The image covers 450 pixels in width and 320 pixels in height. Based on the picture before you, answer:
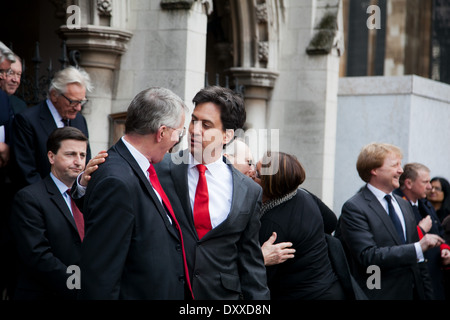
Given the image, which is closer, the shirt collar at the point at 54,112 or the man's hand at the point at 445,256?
the shirt collar at the point at 54,112

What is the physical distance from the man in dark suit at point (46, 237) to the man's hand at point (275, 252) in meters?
1.10

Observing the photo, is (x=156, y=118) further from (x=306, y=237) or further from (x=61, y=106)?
(x=61, y=106)

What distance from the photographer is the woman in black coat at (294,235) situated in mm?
3947

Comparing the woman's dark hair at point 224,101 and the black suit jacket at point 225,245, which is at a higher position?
the woman's dark hair at point 224,101

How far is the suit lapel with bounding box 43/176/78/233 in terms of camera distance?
162 inches

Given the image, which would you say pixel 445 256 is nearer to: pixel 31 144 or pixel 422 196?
pixel 422 196

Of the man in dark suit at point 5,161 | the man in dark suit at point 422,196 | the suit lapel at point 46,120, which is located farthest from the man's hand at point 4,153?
the man in dark suit at point 422,196

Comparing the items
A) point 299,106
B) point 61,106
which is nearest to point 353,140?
point 299,106

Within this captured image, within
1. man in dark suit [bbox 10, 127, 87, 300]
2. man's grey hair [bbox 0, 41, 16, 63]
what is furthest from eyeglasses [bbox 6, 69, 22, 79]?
man in dark suit [bbox 10, 127, 87, 300]

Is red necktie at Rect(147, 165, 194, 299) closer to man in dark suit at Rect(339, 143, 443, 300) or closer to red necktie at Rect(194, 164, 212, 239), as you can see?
red necktie at Rect(194, 164, 212, 239)

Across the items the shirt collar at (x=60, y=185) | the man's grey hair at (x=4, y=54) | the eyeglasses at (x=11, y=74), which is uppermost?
the man's grey hair at (x=4, y=54)

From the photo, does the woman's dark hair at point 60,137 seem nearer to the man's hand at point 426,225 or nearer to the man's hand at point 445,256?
the man's hand at point 426,225

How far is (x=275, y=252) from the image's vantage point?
381 cm

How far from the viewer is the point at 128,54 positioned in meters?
7.79
